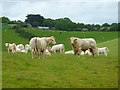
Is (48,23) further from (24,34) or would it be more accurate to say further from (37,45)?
(37,45)

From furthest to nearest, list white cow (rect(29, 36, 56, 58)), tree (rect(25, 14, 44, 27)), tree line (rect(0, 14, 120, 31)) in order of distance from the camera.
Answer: tree (rect(25, 14, 44, 27)) → tree line (rect(0, 14, 120, 31)) → white cow (rect(29, 36, 56, 58))

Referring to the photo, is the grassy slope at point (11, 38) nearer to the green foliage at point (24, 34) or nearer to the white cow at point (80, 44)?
the green foliage at point (24, 34)

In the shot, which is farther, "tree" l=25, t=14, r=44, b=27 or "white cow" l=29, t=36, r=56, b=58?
"tree" l=25, t=14, r=44, b=27

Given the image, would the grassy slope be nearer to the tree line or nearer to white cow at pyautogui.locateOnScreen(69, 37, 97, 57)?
the tree line

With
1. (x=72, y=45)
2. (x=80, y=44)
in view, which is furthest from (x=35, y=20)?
(x=80, y=44)

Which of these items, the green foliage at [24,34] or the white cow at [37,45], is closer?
the white cow at [37,45]

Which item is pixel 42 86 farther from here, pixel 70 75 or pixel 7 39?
pixel 7 39

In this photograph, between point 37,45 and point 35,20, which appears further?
point 35,20

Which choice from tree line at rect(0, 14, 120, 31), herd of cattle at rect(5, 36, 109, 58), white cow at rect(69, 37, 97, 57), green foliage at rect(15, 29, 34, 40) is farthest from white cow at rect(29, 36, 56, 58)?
tree line at rect(0, 14, 120, 31)

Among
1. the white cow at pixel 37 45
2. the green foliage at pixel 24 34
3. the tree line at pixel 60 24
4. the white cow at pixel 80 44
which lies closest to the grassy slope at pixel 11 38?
the green foliage at pixel 24 34

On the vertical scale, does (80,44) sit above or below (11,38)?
above

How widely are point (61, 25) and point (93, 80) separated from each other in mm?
118770

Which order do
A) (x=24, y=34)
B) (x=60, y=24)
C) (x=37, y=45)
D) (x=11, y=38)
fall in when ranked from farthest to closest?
(x=60, y=24)
(x=24, y=34)
(x=11, y=38)
(x=37, y=45)

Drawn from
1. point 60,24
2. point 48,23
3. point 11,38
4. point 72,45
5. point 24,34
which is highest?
point 48,23
